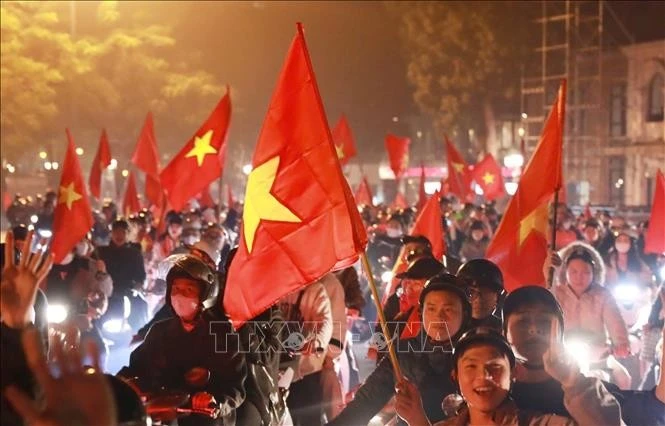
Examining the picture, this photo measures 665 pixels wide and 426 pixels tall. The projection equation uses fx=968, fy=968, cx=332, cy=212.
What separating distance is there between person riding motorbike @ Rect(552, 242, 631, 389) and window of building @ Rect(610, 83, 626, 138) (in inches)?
1293

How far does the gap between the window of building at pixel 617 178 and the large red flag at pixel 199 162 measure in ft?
90.5

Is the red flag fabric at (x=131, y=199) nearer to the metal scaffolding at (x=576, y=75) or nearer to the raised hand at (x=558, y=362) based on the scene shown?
the raised hand at (x=558, y=362)

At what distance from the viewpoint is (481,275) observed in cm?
559

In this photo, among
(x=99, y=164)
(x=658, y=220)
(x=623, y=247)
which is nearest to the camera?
(x=658, y=220)

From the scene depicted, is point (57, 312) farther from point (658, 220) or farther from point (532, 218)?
point (658, 220)

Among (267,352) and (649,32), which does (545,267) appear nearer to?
(267,352)

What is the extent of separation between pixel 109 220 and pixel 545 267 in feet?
42.1

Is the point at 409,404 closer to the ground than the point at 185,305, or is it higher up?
closer to the ground

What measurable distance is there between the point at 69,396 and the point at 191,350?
8.28 feet

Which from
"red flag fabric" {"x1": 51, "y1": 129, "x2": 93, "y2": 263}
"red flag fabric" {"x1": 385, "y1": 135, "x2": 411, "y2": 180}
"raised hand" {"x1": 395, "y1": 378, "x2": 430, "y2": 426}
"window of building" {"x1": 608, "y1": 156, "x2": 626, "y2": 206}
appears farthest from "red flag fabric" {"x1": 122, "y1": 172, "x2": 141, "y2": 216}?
"window of building" {"x1": 608, "y1": 156, "x2": 626, "y2": 206}

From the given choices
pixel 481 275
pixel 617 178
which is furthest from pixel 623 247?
pixel 617 178

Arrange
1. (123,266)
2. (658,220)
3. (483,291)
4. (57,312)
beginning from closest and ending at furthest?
1. (483,291)
2. (57,312)
3. (658,220)
4. (123,266)

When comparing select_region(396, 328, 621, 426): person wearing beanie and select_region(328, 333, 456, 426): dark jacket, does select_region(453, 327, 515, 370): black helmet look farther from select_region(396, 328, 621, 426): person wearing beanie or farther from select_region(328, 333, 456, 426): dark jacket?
select_region(328, 333, 456, 426): dark jacket

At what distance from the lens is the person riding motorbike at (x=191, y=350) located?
4.92m
